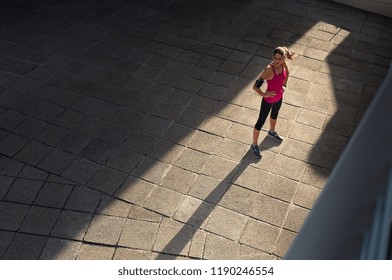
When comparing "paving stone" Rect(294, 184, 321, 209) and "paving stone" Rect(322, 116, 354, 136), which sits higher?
"paving stone" Rect(322, 116, 354, 136)

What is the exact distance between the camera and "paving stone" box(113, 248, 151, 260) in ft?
13.9

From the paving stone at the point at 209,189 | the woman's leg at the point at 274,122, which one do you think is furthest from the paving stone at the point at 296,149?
the paving stone at the point at 209,189

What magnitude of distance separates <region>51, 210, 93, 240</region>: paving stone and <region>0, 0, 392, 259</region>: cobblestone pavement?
0.05 feet

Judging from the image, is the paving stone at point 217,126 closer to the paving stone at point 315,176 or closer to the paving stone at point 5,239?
the paving stone at point 315,176

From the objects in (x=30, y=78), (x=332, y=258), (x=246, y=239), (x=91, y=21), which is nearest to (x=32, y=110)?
(x=30, y=78)

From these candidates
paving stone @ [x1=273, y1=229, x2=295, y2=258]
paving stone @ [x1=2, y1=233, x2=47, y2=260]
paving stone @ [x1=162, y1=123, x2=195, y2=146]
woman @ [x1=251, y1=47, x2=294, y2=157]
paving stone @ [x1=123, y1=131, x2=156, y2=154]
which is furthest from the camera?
paving stone @ [x1=162, y1=123, x2=195, y2=146]

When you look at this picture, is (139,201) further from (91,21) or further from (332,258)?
(91,21)

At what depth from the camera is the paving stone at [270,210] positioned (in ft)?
15.3

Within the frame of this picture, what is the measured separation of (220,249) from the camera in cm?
433

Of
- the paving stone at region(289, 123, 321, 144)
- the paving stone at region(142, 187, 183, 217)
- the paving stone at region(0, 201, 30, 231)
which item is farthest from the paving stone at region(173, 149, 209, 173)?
the paving stone at region(0, 201, 30, 231)

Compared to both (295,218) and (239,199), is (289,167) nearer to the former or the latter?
(295,218)

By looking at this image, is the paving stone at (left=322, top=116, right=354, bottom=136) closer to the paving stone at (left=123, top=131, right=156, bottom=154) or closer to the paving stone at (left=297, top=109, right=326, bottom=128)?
the paving stone at (left=297, top=109, right=326, bottom=128)

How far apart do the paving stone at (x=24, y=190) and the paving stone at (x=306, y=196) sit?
386cm

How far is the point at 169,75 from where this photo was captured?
7.20m
